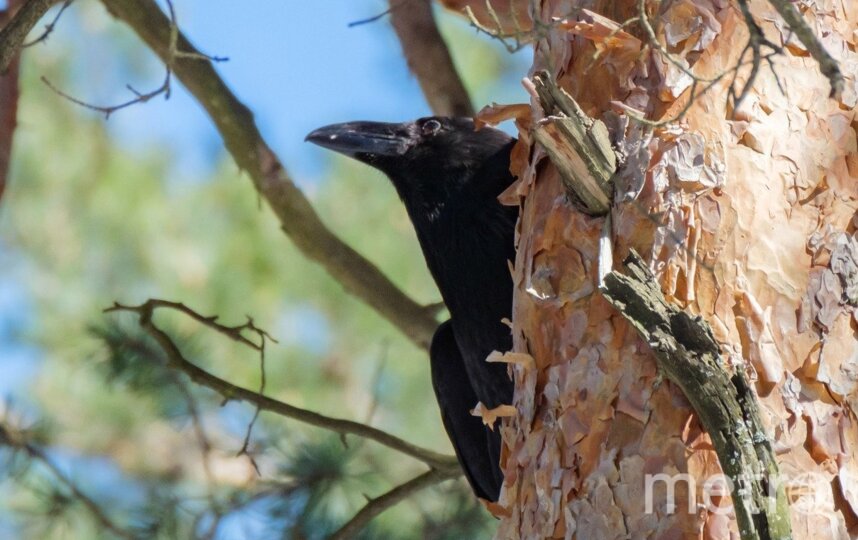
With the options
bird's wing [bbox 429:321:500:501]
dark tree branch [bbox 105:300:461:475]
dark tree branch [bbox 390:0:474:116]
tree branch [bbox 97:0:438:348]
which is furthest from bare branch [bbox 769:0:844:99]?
dark tree branch [bbox 390:0:474:116]

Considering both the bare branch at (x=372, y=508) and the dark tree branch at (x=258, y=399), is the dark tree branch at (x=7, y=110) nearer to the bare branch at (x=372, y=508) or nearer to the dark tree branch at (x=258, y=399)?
the dark tree branch at (x=258, y=399)

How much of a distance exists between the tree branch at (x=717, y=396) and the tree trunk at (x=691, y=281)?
0.05 meters

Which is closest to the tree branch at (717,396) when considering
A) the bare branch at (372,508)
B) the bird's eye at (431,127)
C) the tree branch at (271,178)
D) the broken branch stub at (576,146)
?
the broken branch stub at (576,146)

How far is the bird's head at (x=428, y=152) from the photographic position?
363cm

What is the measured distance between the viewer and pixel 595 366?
7.01 ft

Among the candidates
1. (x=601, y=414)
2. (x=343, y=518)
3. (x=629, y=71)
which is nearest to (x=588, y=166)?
(x=629, y=71)

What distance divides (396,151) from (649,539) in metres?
2.01

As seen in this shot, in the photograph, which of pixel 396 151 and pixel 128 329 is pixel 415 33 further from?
pixel 128 329

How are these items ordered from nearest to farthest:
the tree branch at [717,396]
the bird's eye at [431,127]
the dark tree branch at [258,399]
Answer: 1. the tree branch at [717,396]
2. the dark tree branch at [258,399]
3. the bird's eye at [431,127]

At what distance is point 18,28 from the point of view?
261cm

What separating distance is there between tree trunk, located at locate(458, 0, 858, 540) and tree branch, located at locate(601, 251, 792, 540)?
47 millimetres

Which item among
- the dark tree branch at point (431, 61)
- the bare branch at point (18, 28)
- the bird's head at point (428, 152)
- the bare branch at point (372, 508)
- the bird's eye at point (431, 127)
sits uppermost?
the dark tree branch at point (431, 61)

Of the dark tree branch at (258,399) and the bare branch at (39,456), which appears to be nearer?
the dark tree branch at (258,399)

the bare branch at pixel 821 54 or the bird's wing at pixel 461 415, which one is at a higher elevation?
the bird's wing at pixel 461 415
